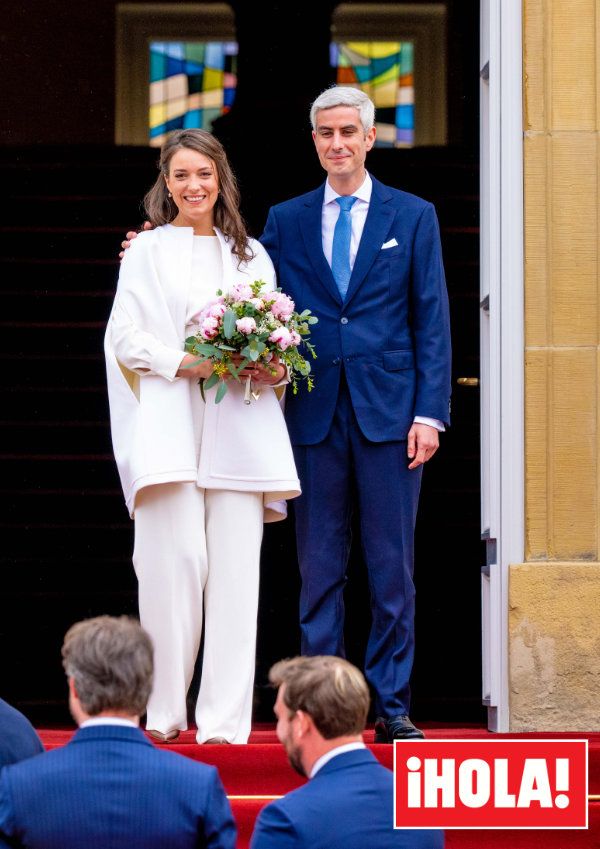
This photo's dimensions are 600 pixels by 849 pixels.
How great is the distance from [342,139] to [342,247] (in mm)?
347

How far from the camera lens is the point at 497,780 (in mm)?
4164

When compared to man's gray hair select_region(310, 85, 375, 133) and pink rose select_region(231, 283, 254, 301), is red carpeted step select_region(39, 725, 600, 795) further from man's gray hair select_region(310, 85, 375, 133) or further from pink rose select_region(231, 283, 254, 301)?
man's gray hair select_region(310, 85, 375, 133)

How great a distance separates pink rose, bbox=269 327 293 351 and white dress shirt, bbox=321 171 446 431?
53 cm

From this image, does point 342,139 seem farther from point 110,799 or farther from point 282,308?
point 110,799

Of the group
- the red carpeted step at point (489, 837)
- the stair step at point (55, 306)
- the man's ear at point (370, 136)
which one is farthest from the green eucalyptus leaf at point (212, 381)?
the stair step at point (55, 306)

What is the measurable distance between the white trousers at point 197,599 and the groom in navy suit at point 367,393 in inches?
9.8

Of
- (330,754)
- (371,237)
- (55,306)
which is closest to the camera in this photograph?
(330,754)

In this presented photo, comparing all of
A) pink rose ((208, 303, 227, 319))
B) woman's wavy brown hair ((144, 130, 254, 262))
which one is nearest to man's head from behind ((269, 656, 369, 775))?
pink rose ((208, 303, 227, 319))

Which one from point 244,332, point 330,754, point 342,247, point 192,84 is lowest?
point 330,754

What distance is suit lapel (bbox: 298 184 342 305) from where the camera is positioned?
5434mm

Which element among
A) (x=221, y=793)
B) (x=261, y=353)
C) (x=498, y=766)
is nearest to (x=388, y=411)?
(x=261, y=353)

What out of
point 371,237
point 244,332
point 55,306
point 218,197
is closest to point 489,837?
point 244,332

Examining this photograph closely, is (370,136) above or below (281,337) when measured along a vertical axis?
above

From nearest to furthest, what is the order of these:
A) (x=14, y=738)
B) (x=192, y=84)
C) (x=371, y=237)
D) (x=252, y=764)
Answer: (x=14, y=738) → (x=252, y=764) → (x=371, y=237) → (x=192, y=84)
